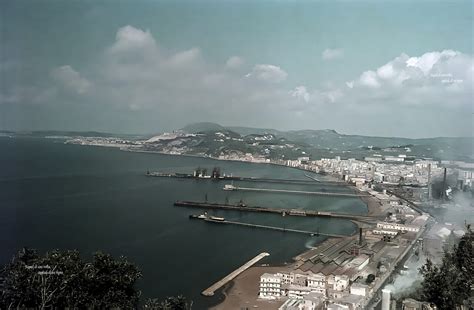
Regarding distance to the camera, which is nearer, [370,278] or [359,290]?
[359,290]

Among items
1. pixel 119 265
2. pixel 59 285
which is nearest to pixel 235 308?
pixel 119 265

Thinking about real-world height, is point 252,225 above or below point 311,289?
below

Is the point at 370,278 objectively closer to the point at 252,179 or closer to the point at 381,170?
the point at 252,179

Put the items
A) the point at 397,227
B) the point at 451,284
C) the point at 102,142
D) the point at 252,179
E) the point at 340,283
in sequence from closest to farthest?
the point at 451,284, the point at 340,283, the point at 397,227, the point at 252,179, the point at 102,142

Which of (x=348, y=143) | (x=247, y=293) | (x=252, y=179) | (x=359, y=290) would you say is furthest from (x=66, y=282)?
(x=348, y=143)

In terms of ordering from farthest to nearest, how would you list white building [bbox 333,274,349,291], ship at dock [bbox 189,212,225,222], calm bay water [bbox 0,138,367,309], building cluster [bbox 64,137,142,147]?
building cluster [bbox 64,137,142,147], ship at dock [bbox 189,212,225,222], calm bay water [bbox 0,138,367,309], white building [bbox 333,274,349,291]

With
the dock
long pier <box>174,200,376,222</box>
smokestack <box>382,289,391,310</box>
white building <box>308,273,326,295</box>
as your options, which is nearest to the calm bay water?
the dock

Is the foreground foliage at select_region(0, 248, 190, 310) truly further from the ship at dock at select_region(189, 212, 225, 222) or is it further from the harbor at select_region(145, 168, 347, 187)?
the harbor at select_region(145, 168, 347, 187)
